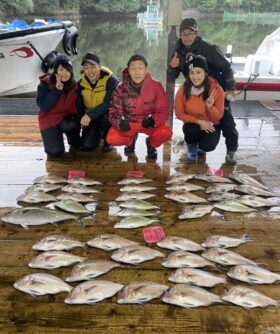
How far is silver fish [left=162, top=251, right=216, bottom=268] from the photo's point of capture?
6.26 feet

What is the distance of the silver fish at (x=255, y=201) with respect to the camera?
8.41 ft

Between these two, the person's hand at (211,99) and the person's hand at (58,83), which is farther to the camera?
the person's hand at (58,83)

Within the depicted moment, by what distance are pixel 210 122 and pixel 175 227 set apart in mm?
1173

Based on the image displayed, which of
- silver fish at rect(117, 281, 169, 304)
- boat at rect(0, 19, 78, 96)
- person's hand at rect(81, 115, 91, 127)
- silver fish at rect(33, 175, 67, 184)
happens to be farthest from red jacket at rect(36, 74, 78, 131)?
boat at rect(0, 19, 78, 96)

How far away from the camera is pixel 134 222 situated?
2.30 m

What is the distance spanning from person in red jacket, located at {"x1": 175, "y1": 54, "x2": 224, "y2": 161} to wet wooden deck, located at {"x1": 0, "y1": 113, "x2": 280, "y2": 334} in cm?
23

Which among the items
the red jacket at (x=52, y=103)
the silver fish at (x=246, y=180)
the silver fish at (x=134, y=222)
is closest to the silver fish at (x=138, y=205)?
the silver fish at (x=134, y=222)

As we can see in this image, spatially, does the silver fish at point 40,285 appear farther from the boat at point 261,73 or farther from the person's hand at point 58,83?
the boat at point 261,73

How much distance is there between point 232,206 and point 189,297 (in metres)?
0.98

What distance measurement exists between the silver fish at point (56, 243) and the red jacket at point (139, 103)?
145 centimetres

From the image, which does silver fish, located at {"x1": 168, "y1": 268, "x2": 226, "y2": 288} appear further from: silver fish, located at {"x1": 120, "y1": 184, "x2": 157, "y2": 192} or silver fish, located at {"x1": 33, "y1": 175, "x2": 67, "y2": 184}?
silver fish, located at {"x1": 33, "y1": 175, "x2": 67, "y2": 184}

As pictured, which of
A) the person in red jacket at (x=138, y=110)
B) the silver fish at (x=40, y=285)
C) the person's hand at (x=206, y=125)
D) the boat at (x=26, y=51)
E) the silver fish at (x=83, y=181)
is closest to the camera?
the silver fish at (x=40, y=285)

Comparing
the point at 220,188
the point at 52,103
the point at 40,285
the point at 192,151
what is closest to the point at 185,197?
the point at 220,188

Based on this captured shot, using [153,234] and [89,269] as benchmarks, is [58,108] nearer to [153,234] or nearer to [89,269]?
[153,234]
